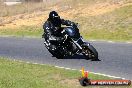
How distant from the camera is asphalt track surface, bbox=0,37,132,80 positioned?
627 inches

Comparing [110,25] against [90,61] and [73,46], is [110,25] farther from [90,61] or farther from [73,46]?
[90,61]

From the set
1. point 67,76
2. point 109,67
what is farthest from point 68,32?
point 67,76

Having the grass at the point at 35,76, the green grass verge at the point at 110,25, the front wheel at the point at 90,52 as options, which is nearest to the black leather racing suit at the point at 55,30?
the front wheel at the point at 90,52

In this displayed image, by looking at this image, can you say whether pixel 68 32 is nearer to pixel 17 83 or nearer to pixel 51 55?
pixel 51 55

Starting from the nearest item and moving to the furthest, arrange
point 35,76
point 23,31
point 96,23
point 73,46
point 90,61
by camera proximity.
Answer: point 35,76, point 90,61, point 73,46, point 96,23, point 23,31

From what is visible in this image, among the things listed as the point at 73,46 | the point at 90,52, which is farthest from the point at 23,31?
the point at 90,52

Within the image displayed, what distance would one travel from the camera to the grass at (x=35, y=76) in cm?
1242

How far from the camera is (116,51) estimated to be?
2084 centimetres

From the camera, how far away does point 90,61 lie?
17781 millimetres

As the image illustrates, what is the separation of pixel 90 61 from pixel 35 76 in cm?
432

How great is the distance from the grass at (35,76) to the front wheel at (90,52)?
249 cm

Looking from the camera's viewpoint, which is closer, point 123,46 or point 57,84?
point 57,84

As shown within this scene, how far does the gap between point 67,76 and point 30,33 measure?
21.0 metres

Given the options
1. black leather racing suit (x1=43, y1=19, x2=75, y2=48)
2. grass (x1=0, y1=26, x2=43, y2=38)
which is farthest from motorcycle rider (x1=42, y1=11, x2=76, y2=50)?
grass (x1=0, y1=26, x2=43, y2=38)
